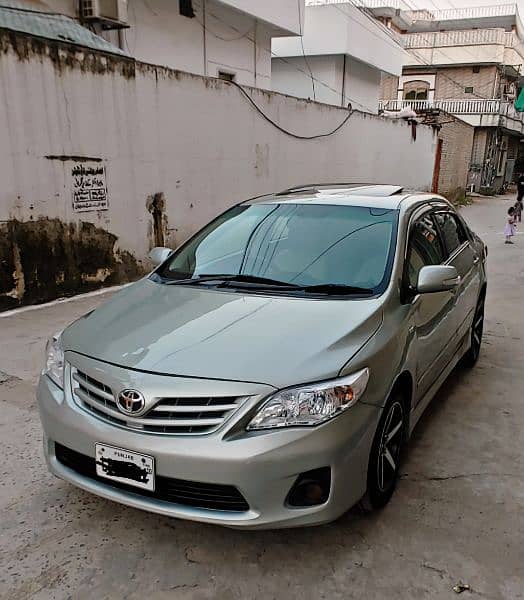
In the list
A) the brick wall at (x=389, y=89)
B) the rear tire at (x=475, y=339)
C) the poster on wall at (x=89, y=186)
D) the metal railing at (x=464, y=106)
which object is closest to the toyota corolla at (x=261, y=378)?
the rear tire at (x=475, y=339)

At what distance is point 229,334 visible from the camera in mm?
2467

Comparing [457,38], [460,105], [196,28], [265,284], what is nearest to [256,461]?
[265,284]

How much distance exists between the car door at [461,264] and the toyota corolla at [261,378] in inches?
22.0

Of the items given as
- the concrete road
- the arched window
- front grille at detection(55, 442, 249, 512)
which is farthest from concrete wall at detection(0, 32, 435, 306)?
the arched window

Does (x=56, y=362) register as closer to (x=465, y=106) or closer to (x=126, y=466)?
(x=126, y=466)

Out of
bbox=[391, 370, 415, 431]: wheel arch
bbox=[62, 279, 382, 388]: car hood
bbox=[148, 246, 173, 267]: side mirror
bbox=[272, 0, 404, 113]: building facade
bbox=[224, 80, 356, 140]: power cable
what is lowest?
bbox=[391, 370, 415, 431]: wheel arch

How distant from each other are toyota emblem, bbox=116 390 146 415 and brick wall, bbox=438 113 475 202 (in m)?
20.9

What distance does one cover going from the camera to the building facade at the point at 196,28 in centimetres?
797

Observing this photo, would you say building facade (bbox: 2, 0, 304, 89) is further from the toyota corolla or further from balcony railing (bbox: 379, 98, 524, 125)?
balcony railing (bbox: 379, 98, 524, 125)

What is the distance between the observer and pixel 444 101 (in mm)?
32250

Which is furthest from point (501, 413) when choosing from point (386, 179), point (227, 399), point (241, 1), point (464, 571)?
Result: point (386, 179)

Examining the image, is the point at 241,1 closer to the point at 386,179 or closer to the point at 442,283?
the point at 386,179

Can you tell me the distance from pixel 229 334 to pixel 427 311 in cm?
128

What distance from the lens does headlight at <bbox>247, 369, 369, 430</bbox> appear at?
2131 millimetres
